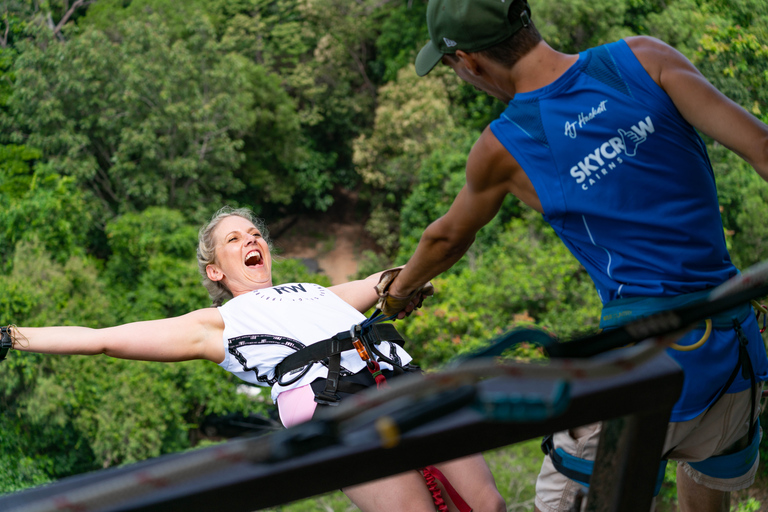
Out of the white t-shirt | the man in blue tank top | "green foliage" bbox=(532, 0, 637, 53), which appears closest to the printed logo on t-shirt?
the white t-shirt

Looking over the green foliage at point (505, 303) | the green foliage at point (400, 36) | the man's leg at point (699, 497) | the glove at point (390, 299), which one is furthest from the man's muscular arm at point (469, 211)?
the green foliage at point (400, 36)

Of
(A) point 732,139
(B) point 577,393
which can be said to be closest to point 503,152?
(A) point 732,139

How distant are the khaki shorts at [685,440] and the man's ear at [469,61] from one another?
95 cm

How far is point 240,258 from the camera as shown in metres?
3.16

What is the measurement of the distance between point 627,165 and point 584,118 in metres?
0.15

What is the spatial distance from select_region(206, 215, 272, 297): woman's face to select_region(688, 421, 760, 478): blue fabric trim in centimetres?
197

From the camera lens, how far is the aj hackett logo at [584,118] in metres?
1.60

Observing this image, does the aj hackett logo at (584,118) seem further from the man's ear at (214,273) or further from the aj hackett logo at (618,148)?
the man's ear at (214,273)

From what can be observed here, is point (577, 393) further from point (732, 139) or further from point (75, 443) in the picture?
point (75, 443)

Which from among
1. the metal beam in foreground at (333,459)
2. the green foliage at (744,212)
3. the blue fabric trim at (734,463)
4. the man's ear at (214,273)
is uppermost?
the metal beam in foreground at (333,459)

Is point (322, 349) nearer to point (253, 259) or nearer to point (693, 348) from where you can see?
point (253, 259)

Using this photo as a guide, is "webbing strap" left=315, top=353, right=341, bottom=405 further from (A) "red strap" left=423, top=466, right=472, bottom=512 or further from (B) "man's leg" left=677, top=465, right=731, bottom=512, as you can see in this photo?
(B) "man's leg" left=677, top=465, right=731, bottom=512

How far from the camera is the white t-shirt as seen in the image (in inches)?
102

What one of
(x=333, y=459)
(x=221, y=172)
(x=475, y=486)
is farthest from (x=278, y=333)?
(x=221, y=172)
